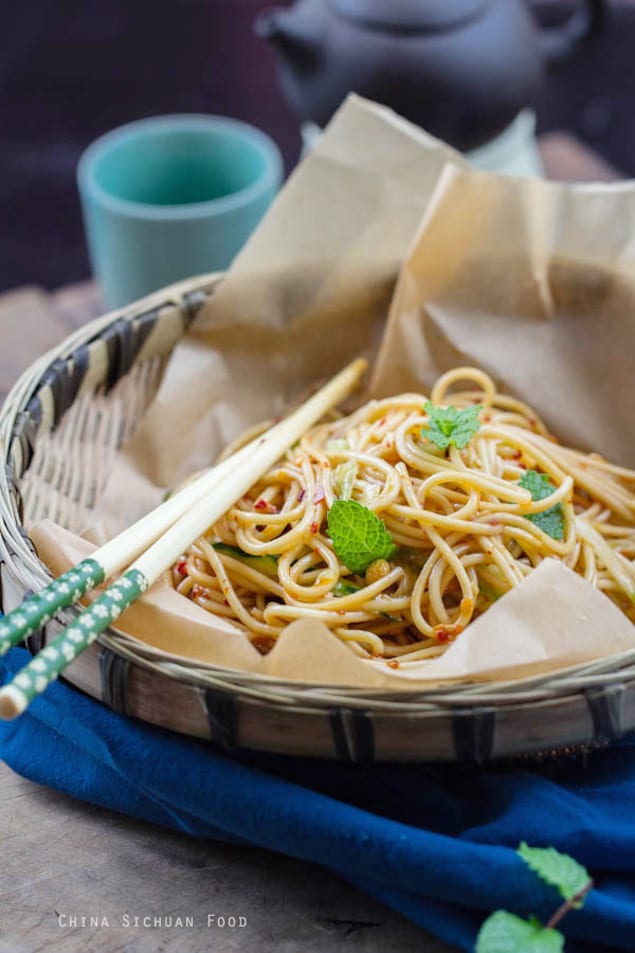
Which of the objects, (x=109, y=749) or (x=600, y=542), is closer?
(x=109, y=749)

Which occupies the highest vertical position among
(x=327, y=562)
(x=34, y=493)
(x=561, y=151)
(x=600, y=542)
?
(x=34, y=493)

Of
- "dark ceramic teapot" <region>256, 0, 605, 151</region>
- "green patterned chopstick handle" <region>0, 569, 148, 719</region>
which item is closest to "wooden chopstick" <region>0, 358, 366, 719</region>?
"green patterned chopstick handle" <region>0, 569, 148, 719</region>

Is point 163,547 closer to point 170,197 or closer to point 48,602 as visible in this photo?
point 48,602

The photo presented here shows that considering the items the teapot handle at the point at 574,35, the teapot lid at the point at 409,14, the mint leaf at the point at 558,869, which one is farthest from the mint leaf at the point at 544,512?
the teapot handle at the point at 574,35

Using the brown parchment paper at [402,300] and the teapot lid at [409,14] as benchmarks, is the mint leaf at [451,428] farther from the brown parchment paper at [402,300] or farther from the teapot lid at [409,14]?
the teapot lid at [409,14]

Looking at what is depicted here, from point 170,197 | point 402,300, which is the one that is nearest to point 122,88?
point 170,197

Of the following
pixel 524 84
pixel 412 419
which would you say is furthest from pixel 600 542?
pixel 524 84

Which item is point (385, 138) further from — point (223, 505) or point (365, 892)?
point (365, 892)
